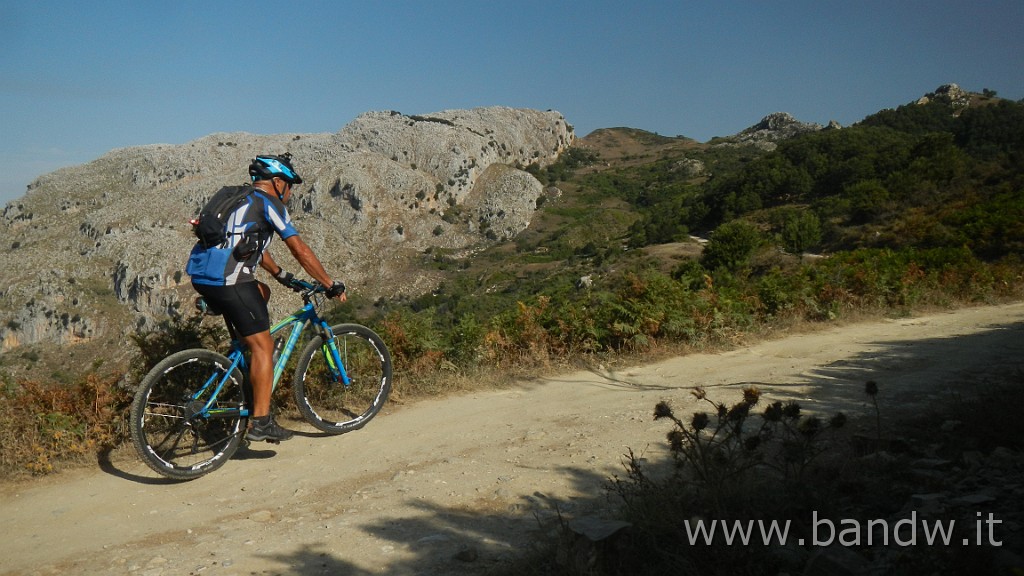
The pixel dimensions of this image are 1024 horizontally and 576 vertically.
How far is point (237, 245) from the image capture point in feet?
15.7

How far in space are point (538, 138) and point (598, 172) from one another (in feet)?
56.1

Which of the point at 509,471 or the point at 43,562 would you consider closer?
the point at 43,562

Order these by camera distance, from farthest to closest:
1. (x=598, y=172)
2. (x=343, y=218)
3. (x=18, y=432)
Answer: (x=598, y=172)
(x=343, y=218)
(x=18, y=432)

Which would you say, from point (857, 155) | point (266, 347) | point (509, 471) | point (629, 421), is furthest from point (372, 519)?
point (857, 155)

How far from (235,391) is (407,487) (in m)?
1.90

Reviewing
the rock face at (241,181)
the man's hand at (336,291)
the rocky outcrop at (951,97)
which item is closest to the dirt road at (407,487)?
the man's hand at (336,291)

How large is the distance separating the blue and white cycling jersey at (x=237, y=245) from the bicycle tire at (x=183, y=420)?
643mm

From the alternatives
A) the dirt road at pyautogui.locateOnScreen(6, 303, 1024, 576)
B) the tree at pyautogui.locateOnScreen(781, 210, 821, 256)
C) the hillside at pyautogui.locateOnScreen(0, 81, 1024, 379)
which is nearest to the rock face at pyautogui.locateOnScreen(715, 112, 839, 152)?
the hillside at pyautogui.locateOnScreen(0, 81, 1024, 379)

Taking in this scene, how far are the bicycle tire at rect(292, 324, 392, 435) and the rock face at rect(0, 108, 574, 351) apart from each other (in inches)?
1216

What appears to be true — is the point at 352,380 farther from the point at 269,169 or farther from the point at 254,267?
the point at 269,169

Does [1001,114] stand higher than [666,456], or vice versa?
[1001,114]

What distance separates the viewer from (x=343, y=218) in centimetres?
8975

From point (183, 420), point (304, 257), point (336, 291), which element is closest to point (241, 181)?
point (336, 291)

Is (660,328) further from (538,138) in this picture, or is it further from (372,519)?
(538,138)
